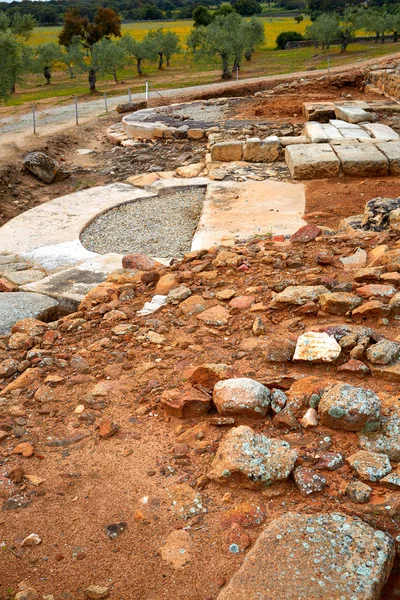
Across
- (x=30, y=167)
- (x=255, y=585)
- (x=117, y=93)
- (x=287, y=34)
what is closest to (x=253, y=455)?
(x=255, y=585)

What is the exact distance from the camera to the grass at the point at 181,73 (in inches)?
1115

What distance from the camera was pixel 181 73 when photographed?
113ft

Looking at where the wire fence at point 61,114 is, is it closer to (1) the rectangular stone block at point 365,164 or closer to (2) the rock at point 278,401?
(1) the rectangular stone block at point 365,164

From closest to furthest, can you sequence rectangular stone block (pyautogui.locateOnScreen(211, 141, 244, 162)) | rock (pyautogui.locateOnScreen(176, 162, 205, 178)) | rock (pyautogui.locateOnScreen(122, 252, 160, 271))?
rock (pyautogui.locateOnScreen(122, 252, 160, 271)), rock (pyautogui.locateOnScreen(176, 162, 205, 178)), rectangular stone block (pyautogui.locateOnScreen(211, 141, 244, 162))

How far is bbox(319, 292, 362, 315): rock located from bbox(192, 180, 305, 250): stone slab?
329 cm

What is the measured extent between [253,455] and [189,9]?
83903mm

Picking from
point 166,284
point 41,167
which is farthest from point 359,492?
point 41,167

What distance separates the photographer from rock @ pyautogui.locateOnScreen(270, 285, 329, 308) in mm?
4668

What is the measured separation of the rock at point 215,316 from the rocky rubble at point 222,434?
0.06ft

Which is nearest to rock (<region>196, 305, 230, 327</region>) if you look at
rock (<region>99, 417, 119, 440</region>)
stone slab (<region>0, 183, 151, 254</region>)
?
rock (<region>99, 417, 119, 440</region>)

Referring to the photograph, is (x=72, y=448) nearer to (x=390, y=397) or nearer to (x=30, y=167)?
(x=390, y=397)

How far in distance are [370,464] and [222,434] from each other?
0.81 meters

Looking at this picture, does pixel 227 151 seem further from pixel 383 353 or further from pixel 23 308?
pixel 383 353

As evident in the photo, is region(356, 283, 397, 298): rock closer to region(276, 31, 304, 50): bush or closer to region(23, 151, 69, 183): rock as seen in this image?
region(23, 151, 69, 183): rock
